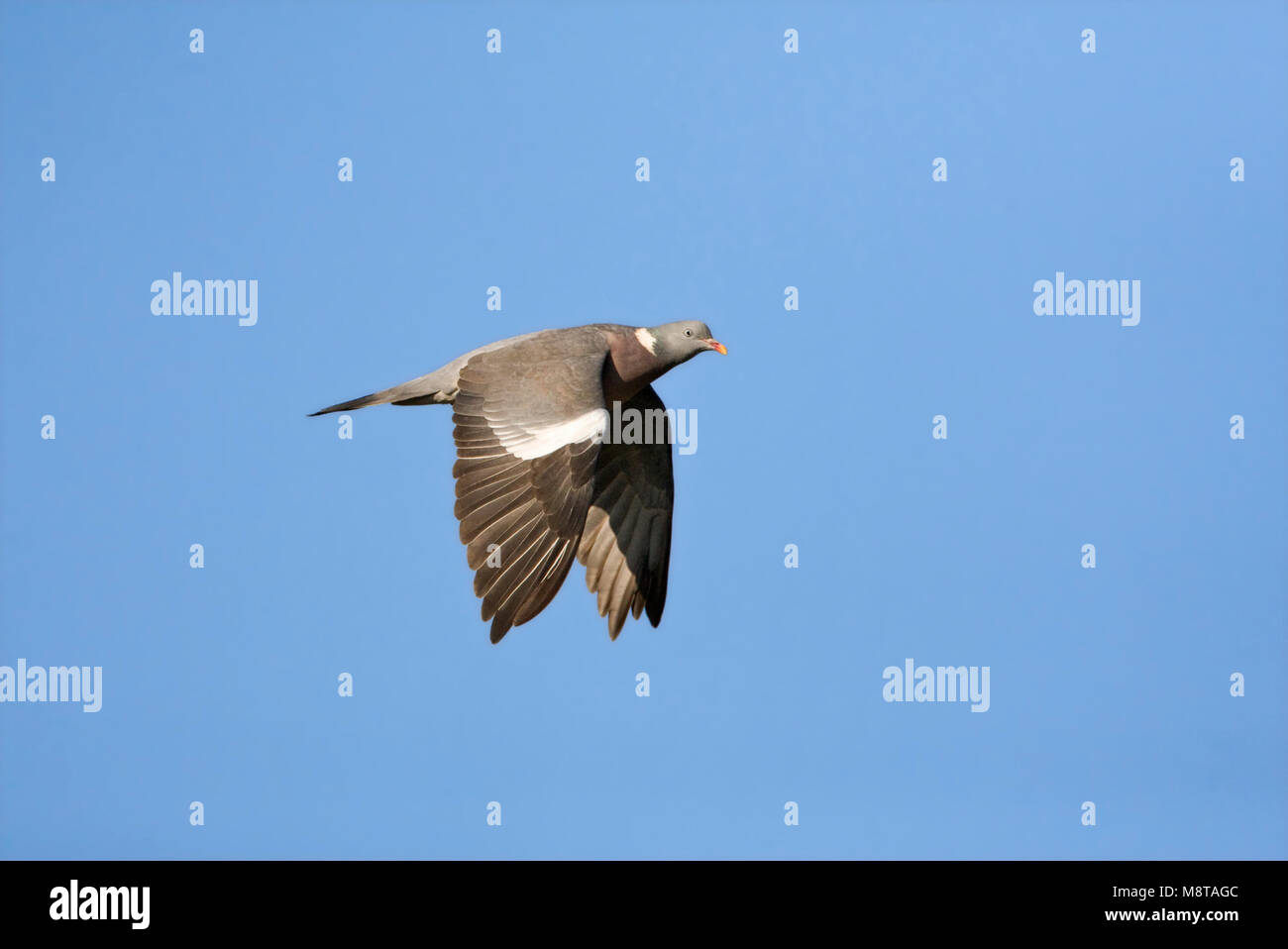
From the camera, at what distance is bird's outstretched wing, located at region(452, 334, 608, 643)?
11.3 meters

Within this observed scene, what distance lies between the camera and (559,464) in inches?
466

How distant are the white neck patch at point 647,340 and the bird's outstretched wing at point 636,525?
0.67 meters

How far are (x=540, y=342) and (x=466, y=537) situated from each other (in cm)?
229

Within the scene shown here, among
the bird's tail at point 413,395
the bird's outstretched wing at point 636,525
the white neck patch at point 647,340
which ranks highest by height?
the white neck patch at point 647,340

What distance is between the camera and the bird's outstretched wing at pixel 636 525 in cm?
1454

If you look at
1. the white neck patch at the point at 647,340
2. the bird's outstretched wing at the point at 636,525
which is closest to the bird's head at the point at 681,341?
the white neck patch at the point at 647,340

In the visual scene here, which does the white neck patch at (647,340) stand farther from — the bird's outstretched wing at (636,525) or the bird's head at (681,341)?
the bird's outstretched wing at (636,525)

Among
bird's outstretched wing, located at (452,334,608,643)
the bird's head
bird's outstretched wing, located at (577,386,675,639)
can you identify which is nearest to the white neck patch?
the bird's head

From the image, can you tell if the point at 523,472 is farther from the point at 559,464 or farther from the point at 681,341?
the point at 681,341

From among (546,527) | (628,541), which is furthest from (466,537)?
(628,541)

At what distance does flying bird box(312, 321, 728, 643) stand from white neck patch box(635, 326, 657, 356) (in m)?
0.01

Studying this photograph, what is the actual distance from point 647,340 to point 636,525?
177 centimetres

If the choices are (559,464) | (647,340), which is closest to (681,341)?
(647,340)

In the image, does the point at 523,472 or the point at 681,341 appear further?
the point at 681,341
